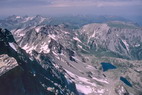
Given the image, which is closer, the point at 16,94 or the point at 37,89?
the point at 16,94

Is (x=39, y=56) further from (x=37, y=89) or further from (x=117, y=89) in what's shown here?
(x=37, y=89)

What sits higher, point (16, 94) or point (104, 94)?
point (16, 94)

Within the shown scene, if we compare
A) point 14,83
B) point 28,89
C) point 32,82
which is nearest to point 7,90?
point 14,83

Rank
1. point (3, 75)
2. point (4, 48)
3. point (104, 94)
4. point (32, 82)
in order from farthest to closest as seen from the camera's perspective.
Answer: point (104, 94)
point (4, 48)
point (32, 82)
point (3, 75)

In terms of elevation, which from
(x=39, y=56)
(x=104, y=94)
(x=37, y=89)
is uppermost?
(x=37, y=89)

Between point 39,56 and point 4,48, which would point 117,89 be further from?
point 4,48

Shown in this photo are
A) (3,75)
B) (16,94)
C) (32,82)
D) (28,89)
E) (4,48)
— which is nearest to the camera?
(3,75)

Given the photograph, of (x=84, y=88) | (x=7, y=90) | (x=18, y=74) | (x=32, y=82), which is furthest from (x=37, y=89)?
(x=84, y=88)

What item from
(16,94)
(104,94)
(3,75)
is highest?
(3,75)

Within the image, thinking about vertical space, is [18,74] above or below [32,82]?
above
